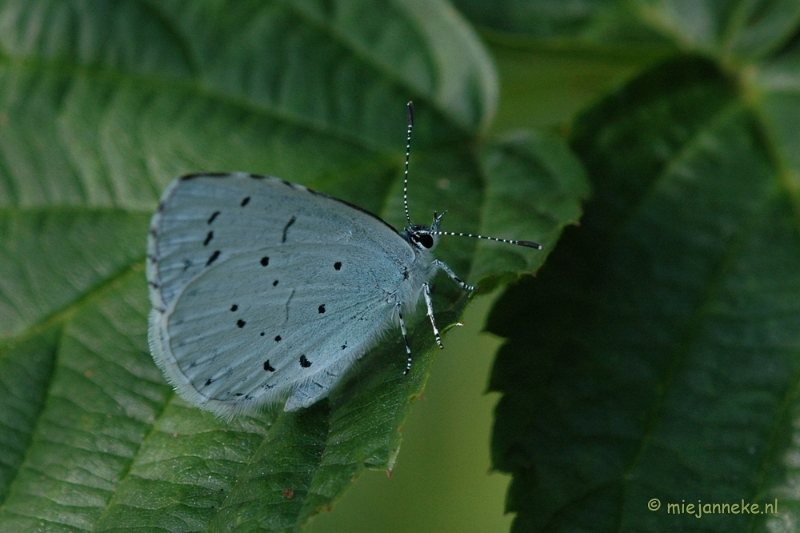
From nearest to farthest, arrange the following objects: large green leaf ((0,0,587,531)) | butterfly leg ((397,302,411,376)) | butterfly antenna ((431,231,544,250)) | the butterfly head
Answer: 1. large green leaf ((0,0,587,531))
2. butterfly leg ((397,302,411,376))
3. butterfly antenna ((431,231,544,250))
4. the butterfly head

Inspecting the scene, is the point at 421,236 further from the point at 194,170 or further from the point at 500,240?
the point at 194,170

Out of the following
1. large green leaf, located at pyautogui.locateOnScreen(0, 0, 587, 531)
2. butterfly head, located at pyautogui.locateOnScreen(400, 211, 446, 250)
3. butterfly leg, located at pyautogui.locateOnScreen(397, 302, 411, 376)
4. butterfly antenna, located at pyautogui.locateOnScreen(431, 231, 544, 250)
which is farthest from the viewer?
butterfly head, located at pyautogui.locateOnScreen(400, 211, 446, 250)

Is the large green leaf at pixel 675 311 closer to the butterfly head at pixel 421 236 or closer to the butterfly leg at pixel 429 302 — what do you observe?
the butterfly leg at pixel 429 302

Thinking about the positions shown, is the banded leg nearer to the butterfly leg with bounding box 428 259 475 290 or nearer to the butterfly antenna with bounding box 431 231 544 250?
the butterfly leg with bounding box 428 259 475 290

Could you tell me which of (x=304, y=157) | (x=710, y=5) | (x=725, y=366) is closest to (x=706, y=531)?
(x=725, y=366)

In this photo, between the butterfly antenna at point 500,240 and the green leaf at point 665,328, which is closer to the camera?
the green leaf at point 665,328

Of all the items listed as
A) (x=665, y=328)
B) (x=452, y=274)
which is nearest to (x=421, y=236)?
(x=452, y=274)

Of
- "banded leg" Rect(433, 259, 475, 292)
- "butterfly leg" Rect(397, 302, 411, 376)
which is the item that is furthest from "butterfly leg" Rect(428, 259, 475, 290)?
"butterfly leg" Rect(397, 302, 411, 376)

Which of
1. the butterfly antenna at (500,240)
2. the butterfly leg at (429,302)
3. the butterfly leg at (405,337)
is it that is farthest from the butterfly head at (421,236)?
the butterfly leg at (405,337)
